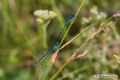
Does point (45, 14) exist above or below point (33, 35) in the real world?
above

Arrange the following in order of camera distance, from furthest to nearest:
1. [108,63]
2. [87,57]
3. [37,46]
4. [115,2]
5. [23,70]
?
[115,2], [23,70], [37,46], [87,57], [108,63]

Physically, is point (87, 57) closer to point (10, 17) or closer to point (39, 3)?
point (39, 3)

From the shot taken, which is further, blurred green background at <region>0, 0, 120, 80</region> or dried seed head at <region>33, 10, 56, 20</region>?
blurred green background at <region>0, 0, 120, 80</region>

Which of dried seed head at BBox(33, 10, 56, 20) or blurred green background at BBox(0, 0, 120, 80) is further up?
dried seed head at BBox(33, 10, 56, 20)

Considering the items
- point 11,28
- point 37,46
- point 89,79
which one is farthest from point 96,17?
point 11,28

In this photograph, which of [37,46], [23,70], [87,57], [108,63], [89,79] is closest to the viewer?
[89,79]

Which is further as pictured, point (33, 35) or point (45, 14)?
point (33, 35)

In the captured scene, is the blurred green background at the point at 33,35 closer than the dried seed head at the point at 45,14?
No

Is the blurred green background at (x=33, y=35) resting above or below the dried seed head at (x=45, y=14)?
below

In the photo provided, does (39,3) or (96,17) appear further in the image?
(39,3)

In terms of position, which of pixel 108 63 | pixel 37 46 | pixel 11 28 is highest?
pixel 11 28

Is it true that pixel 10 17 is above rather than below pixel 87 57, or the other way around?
above
